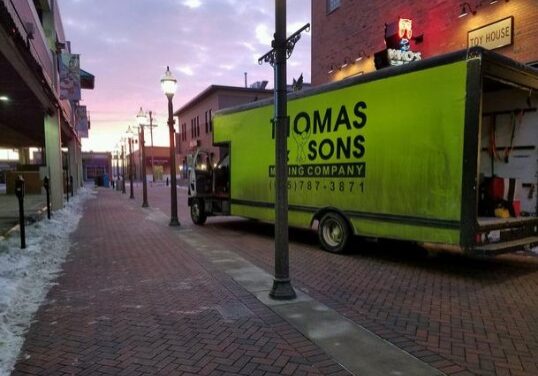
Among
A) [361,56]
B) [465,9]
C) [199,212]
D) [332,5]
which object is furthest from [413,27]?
[199,212]

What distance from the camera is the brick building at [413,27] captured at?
34.1 feet

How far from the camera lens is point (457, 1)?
12.0m

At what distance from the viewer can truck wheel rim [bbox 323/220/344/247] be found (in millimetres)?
8672

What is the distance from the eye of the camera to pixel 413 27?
13500 millimetres

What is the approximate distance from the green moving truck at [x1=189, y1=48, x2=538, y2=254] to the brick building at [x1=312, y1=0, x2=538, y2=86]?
3.37 m

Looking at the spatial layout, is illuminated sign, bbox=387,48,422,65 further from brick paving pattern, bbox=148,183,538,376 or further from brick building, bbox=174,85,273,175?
brick building, bbox=174,85,273,175

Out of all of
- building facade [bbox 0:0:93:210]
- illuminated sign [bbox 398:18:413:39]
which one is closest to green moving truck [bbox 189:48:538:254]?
building facade [bbox 0:0:93:210]

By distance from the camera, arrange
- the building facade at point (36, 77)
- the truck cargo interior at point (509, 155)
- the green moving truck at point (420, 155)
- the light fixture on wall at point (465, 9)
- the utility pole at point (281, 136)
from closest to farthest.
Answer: the utility pole at point (281, 136)
the green moving truck at point (420, 155)
the truck cargo interior at point (509, 155)
the building facade at point (36, 77)
the light fixture on wall at point (465, 9)

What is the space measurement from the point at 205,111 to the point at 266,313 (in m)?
36.8

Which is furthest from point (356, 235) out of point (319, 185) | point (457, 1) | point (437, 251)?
point (457, 1)

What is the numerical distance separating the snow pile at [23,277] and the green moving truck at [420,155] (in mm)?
4830

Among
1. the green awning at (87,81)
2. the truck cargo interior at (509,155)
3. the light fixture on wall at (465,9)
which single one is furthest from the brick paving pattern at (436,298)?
the green awning at (87,81)

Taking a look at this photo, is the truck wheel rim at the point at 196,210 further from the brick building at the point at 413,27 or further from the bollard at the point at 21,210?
the brick building at the point at 413,27

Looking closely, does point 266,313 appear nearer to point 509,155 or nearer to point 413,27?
point 509,155
